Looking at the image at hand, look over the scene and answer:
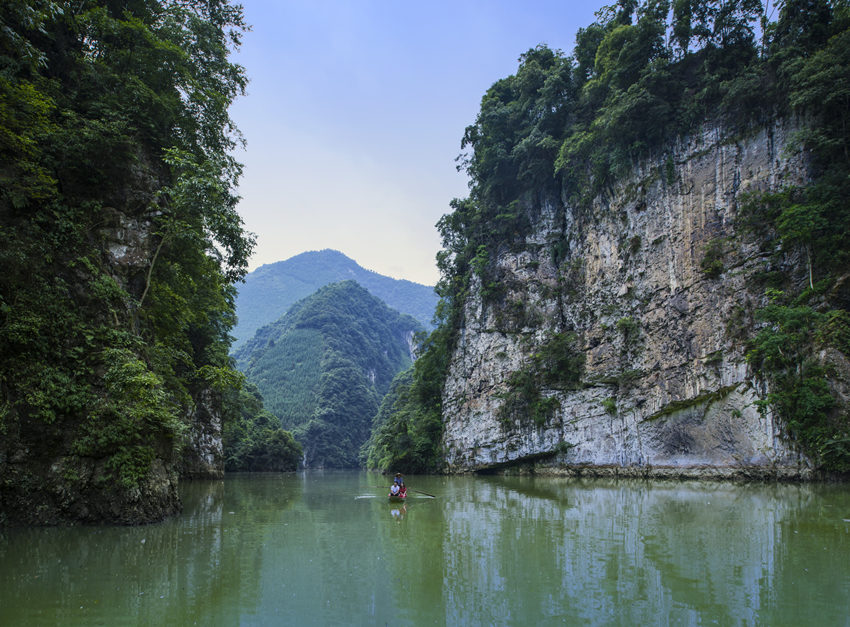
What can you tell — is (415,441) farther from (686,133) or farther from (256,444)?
(686,133)

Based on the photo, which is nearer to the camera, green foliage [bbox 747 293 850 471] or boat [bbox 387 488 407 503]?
boat [bbox 387 488 407 503]

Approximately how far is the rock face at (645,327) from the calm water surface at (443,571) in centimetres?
Answer: 1068

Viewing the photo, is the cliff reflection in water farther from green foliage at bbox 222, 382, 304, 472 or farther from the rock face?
green foliage at bbox 222, 382, 304, 472

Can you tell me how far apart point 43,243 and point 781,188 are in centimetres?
2557

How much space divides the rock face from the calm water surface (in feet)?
35.0

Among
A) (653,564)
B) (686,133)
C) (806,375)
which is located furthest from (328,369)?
(653,564)

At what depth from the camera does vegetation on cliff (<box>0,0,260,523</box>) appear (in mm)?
8648

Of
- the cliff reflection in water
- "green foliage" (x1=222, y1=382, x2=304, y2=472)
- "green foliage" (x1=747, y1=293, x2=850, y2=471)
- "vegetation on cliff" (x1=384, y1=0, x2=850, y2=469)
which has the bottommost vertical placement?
"green foliage" (x1=222, y1=382, x2=304, y2=472)

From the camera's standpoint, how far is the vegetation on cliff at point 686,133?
17.9 meters

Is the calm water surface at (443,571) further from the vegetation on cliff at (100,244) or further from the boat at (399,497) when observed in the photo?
the boat at (399,497)

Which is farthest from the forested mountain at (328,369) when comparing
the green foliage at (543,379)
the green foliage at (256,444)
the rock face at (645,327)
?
the green foliage at (543,379)

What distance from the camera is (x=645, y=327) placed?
25.1 metres

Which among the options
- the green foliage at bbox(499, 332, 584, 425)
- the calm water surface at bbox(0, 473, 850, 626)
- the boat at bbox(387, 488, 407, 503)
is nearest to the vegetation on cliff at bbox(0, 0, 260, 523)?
the calm water surface at bbox(0, 473, 850, 626)

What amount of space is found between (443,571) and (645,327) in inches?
867
